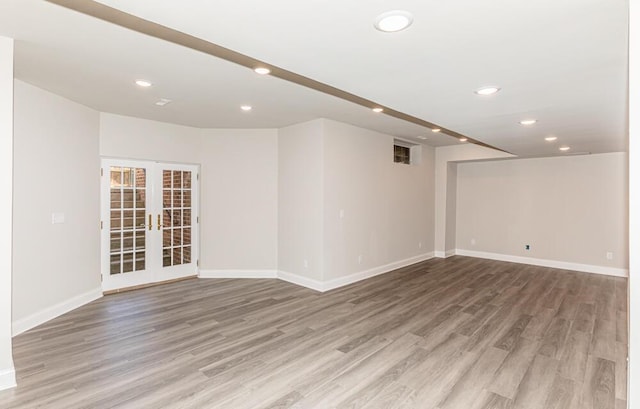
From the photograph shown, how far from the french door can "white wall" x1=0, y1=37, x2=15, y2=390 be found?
2.44 m

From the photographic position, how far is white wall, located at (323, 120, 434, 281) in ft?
16.2

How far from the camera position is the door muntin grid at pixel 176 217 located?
5297 millimetres

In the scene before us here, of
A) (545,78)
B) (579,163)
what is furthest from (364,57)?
(579,163)

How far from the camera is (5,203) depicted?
7.70 feet

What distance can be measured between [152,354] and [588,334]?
4425 millimetres

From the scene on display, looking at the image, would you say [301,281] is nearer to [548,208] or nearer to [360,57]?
[360,57]

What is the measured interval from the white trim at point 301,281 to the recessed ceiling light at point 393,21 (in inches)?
148

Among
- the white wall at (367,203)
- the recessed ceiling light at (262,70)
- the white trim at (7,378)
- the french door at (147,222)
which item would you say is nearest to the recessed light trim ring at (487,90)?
the recessed ceiling light at (262,70)

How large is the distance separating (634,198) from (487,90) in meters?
1.88

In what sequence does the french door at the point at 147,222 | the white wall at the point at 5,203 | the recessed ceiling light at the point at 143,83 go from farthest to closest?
the french door at the point at 147,222
the recessed ceiling light at the point at 143,83
the white wall at the point at 5,203

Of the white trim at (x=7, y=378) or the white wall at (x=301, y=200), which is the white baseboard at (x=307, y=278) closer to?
the white wall at (x=301, y=200)

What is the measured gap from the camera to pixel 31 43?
2.46 meters

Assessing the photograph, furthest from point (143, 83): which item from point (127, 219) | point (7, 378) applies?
point (7, 378)

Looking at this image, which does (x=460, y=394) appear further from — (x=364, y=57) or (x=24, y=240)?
(x=24, y=240)
